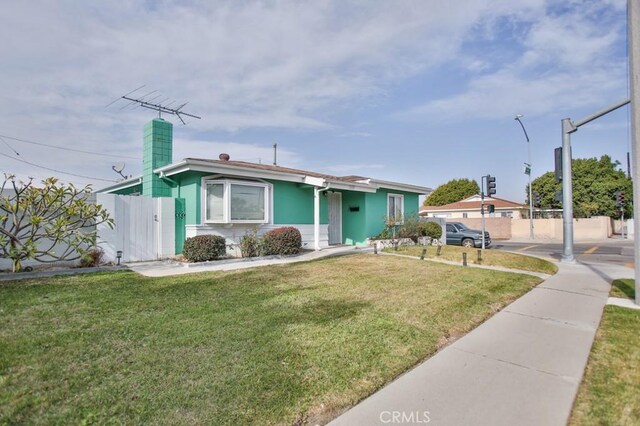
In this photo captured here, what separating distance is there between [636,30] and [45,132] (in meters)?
23.8

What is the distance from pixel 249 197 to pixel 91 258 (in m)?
4.85

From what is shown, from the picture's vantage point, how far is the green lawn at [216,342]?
272cm

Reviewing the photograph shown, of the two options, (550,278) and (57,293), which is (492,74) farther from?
(57,293)

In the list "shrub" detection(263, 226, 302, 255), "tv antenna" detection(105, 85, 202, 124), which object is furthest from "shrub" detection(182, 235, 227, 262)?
"tv antenna" detection(105, 85, 202, 124)

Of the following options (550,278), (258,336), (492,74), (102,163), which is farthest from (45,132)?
(550,278)

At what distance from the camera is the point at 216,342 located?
3.92 meters

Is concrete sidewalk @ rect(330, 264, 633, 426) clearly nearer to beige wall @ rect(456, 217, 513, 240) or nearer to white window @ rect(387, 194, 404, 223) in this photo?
white window @ rect(387, 194, 404, 223)

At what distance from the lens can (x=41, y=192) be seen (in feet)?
27.2

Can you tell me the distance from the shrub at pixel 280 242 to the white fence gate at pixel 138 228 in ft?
10.1

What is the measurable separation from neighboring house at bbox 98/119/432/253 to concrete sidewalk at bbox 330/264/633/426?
842 cm

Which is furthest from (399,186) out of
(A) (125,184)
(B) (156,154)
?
(A) (125,184)

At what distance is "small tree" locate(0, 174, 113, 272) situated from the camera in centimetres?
797

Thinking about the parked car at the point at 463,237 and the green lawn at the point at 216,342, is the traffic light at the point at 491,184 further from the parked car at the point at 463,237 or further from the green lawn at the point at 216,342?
the green lawn at the point at 216,342

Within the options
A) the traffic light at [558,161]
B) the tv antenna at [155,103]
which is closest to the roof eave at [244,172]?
the tv antenna at [155,103]
